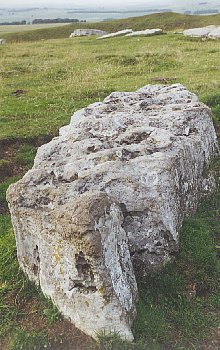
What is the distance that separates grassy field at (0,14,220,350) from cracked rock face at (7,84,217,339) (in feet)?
1.03

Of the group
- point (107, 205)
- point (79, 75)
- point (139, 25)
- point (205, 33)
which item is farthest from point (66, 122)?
point (139, 25)

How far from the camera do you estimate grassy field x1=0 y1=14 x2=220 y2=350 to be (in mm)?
7012

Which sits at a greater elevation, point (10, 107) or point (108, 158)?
point (108, 158)

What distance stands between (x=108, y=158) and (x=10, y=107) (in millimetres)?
11382

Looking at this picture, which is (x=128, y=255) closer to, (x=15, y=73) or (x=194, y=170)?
(x=194, y=170)

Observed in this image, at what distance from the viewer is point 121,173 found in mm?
8336

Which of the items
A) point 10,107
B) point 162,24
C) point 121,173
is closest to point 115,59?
point 10,107

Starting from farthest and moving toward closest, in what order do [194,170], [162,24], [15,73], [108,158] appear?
[162,24]
[15,73]
[194,170]
[108,158]

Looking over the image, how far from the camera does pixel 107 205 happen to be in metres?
6.86

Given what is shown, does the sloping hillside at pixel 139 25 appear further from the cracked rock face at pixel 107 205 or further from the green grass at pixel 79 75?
the cracked rock face at pixel 107 205

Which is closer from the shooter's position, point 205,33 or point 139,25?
point 205,33

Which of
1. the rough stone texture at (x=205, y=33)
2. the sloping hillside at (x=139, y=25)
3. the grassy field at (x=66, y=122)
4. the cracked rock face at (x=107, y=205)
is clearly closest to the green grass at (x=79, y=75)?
the grassy field at (x=66, y=122)

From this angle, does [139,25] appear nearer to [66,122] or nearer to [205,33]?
[205,33]

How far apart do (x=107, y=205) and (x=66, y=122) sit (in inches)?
408
